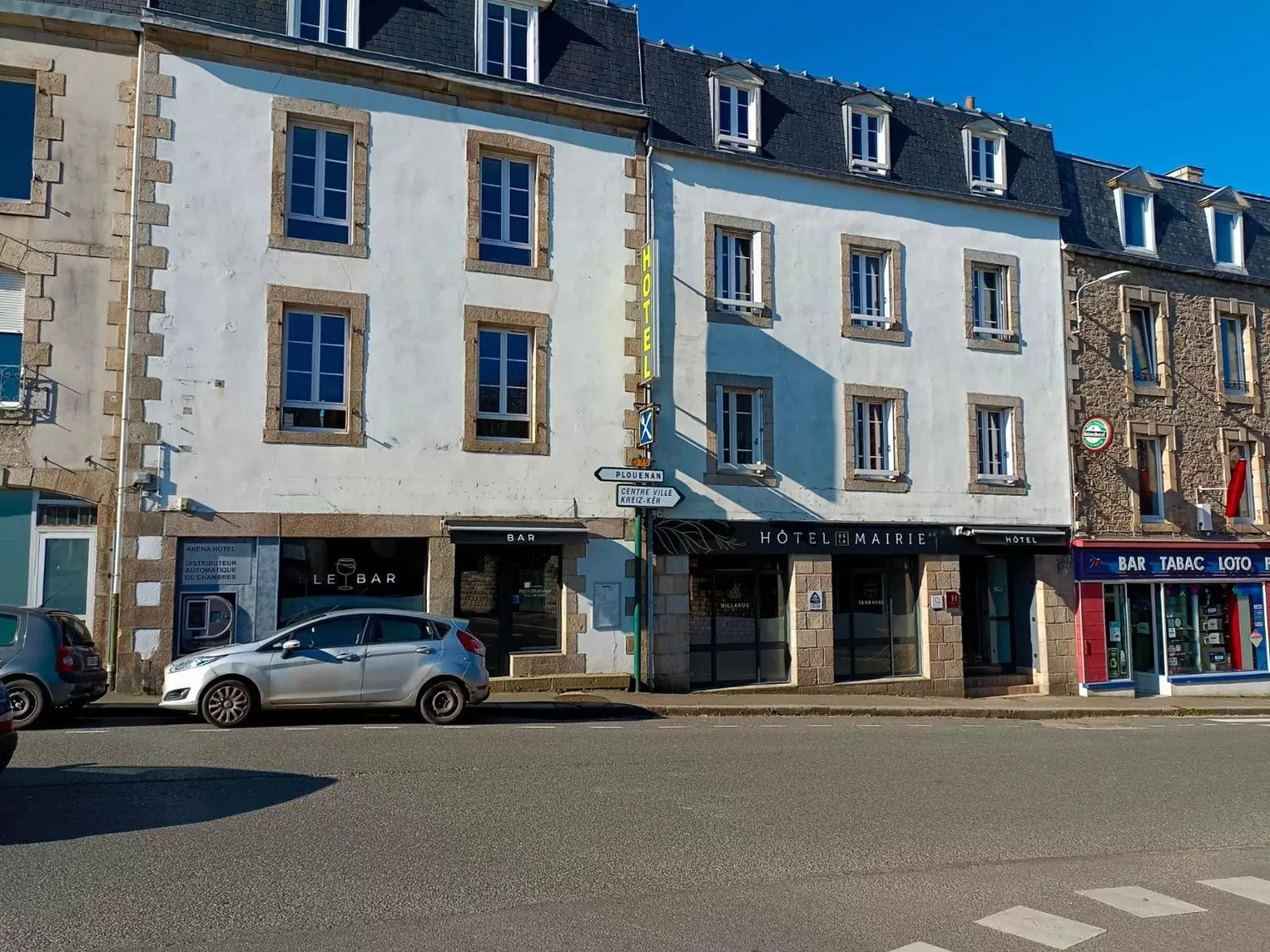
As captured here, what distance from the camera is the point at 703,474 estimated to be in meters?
18.8

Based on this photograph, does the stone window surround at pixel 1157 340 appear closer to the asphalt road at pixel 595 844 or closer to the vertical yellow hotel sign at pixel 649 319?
the vertical yellow hotel sign at pixel 649 319

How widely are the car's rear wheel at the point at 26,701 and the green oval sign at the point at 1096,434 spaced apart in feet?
60.8

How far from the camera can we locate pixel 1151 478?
23297 millimetres

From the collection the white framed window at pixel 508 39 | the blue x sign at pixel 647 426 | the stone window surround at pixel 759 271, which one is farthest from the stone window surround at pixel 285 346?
the stone window surround at pixel 759 271

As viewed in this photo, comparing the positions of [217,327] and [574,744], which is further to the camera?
[217,327]

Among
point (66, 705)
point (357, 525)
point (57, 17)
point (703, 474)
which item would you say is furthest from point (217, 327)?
point (703, 474)

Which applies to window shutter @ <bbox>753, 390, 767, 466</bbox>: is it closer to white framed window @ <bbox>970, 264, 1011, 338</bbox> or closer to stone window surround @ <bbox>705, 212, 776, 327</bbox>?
stone window surround @ <bbox>705, 212, 776, 327</bbox>

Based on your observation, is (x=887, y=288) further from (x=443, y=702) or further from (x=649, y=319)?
(x=443, y=702)

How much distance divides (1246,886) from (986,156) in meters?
18.0

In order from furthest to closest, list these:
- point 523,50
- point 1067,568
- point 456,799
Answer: point 1067,568, point 523,50, point 456,799

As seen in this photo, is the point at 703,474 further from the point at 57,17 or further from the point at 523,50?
the point at 57,17

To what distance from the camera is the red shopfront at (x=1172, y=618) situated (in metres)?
22.0

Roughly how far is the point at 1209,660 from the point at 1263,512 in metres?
3.44

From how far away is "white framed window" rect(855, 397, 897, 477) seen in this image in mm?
20312
